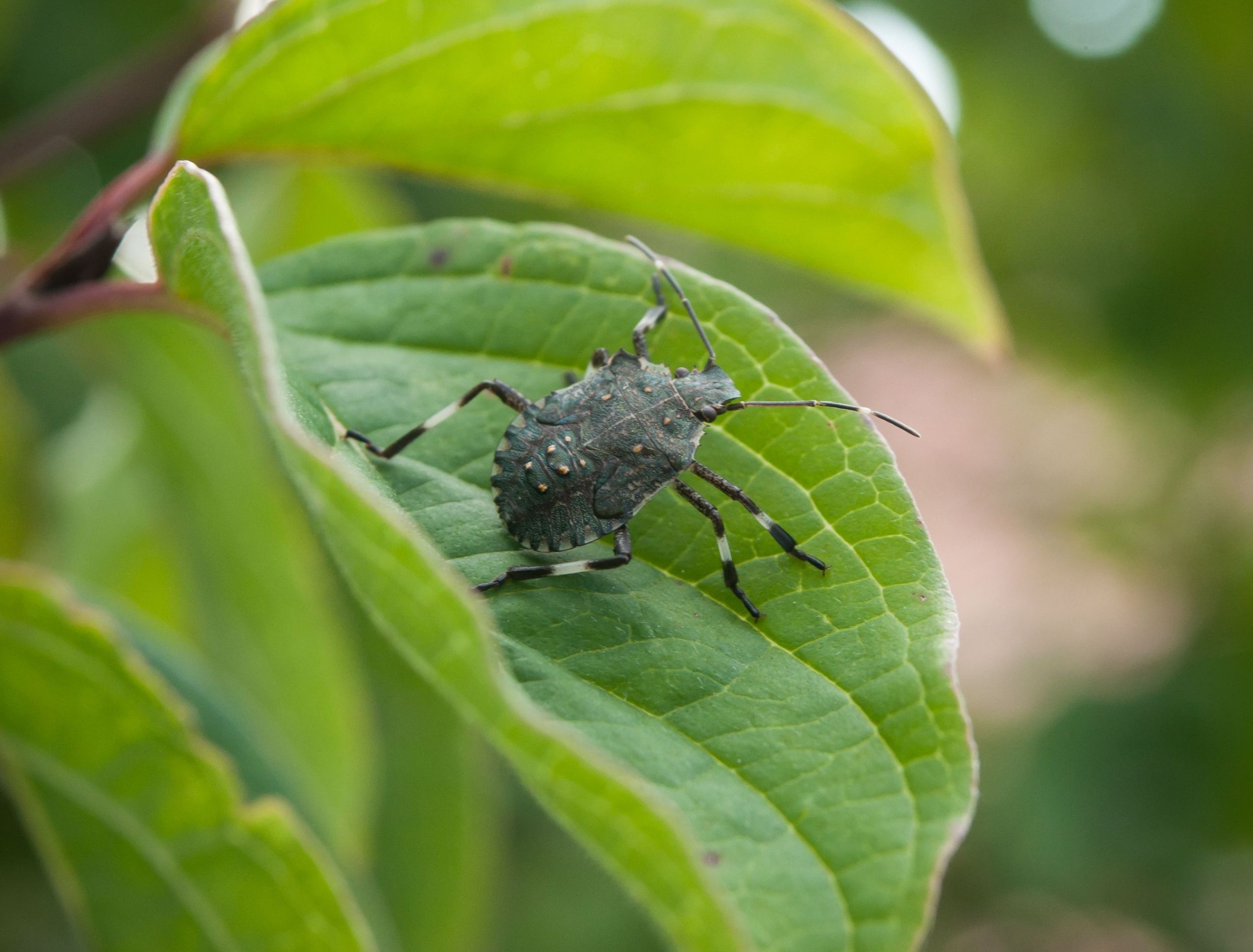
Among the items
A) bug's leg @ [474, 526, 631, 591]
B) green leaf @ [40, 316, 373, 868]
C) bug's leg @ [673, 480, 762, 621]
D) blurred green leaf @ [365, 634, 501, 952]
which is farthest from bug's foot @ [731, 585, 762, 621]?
green leaf @ [40, 316, 373, 868]

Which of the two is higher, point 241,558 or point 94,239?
point 94,239

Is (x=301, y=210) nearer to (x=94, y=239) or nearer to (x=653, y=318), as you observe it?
(x=94, y=239)

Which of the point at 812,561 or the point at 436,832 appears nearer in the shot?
the point at 812,561

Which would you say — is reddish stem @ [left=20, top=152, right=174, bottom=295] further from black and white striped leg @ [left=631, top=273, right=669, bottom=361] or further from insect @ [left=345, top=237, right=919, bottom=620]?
black and white striped leg @ [left=631, top=273, right=669, bottom=361]

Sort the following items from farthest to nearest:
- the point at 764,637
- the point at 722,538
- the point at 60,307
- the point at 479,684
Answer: the point at 60,307, the point at 722,538, the point at 764,637, the point at 479,684

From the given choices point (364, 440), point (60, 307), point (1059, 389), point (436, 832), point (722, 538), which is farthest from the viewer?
point (1059, 389)

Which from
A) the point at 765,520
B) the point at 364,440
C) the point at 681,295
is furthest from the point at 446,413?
the point at 765,520

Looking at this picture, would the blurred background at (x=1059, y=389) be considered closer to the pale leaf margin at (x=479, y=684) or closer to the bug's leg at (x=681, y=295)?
the bug's leg at (x=681, y=295)
